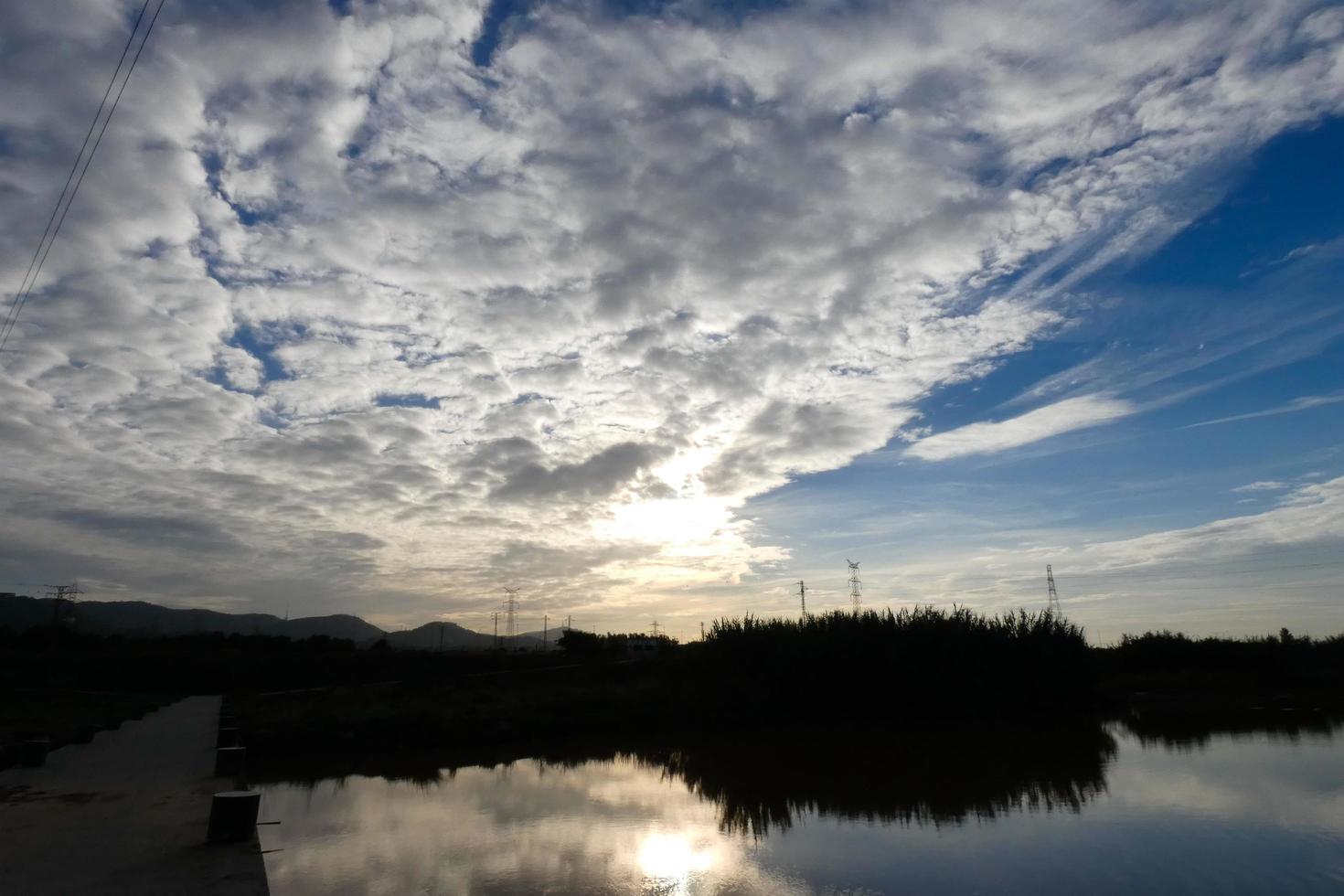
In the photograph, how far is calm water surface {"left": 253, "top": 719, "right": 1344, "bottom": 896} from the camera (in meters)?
8.68

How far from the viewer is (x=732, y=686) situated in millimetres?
29766

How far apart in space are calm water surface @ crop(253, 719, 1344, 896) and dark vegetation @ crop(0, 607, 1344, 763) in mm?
5448

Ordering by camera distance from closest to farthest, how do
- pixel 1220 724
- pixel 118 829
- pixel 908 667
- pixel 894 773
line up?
pixel 118 829 < pixel 894 773 < pixel 1220 724 < pixel 908 667

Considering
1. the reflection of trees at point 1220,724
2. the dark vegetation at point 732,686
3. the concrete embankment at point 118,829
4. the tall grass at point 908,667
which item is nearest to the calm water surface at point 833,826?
the concrete embankment at point 118,829

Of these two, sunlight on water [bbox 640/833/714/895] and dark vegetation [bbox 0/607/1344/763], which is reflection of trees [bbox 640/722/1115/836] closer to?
sunlight on water [bbox 640/833/714/895]

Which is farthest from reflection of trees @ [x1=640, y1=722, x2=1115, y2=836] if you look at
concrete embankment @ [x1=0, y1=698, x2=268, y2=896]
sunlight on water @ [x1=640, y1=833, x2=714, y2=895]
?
concrete embankment @ [x1=0, y1=698, x2=268, y2=896]

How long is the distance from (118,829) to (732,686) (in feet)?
76.3

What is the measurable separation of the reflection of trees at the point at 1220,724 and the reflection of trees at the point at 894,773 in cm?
163

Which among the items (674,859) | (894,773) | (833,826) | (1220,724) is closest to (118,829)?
(674,859)

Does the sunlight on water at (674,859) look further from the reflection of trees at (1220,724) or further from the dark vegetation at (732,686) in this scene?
the reflection of trees at (1220,724)

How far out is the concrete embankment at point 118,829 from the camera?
668 centimetres

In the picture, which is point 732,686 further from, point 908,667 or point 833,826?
point 833,826

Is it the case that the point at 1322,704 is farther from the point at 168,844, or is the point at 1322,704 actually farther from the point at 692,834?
the point at 168,844

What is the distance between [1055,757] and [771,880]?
11.9m
